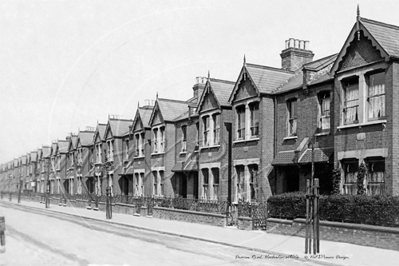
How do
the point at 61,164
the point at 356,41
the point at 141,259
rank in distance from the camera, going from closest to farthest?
A: the point at 141,259, the point at 356,41, the point at 61,164

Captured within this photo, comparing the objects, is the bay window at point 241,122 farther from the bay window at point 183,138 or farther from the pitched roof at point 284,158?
the bay window at point 183,138

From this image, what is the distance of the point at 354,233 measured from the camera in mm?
18188

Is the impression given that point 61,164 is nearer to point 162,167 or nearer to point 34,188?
point 34,188

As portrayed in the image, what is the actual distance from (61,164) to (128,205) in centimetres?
3160

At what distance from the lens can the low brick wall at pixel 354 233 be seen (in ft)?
55.2

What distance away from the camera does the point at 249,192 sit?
92.6 ft

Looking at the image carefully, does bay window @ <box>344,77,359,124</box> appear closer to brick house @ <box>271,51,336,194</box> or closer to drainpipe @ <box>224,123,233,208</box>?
brick house @ <box>271,51,336,194</box>

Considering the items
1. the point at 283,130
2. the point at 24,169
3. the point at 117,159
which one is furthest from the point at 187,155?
the point at 24,169

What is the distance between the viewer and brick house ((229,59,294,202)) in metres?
27.4

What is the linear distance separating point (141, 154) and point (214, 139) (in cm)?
1301

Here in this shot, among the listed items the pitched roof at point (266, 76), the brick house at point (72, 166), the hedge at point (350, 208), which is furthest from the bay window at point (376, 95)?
the brick house at point (72, 166)

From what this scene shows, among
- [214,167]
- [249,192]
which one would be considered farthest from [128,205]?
[249,192]

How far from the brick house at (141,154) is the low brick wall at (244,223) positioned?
1700cm

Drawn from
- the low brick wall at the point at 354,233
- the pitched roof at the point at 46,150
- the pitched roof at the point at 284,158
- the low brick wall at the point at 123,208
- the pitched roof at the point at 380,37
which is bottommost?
the low brick wall at the point at 123,208
